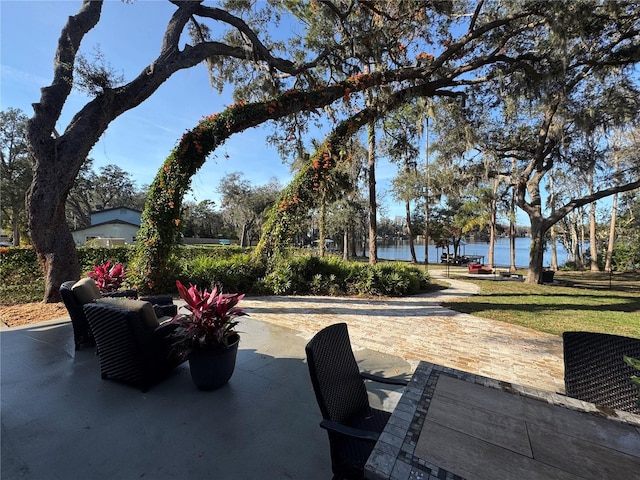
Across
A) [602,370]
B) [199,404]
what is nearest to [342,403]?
[199,404]

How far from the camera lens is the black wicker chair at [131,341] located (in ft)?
8.04

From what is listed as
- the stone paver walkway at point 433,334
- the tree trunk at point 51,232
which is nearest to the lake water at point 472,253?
the stone paver walkway at point 433,334

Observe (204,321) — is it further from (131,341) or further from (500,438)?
(500,438)

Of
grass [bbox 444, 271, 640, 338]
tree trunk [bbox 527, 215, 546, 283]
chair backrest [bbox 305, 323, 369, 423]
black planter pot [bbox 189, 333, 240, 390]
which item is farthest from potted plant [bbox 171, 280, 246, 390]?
tree trunk [bbox 527, 215, 546, 283]

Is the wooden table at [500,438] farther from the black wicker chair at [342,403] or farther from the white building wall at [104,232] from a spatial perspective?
the white building wall at [104,232]

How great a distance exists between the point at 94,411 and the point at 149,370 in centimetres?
44

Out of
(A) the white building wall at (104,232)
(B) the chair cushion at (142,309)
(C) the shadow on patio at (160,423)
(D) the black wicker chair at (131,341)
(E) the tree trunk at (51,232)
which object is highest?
(A) the white building wall at (104,232)

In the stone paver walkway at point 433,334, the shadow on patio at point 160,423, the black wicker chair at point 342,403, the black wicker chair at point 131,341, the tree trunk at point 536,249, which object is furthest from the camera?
the tree trunk at point 536,249

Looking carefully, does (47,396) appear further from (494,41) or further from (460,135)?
(460,135)

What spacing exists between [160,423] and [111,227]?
24511mm

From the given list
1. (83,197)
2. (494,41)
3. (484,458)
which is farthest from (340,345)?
(83,197)

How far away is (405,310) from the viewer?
6215 mm

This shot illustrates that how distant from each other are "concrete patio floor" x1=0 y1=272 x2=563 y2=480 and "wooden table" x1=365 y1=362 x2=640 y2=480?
0.90 metres

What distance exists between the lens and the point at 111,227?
846 inches
